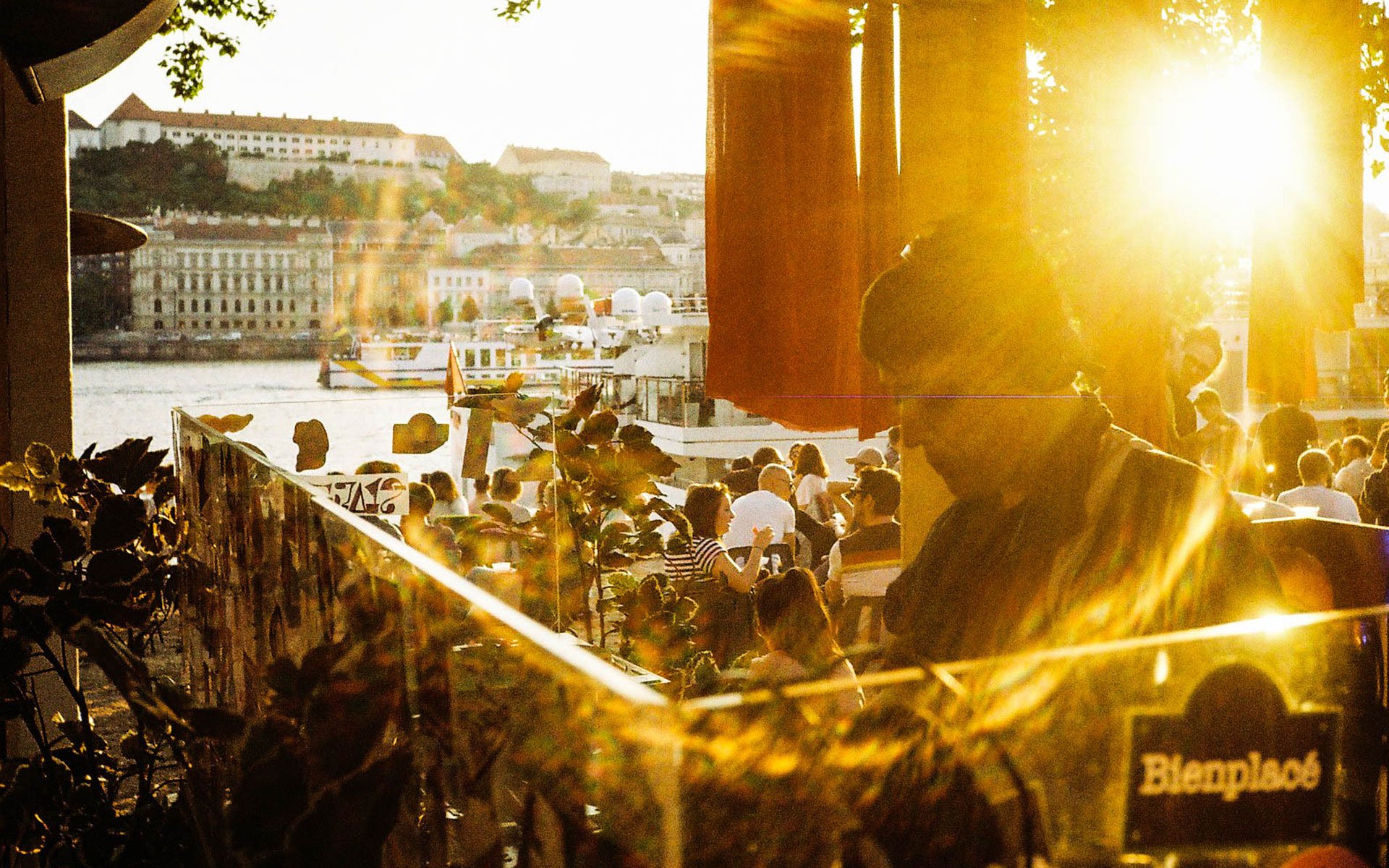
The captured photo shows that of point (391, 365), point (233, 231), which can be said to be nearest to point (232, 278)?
point (233, 231)

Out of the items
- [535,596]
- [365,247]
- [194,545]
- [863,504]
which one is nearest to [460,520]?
[535,596]

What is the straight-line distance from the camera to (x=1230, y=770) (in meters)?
0.77

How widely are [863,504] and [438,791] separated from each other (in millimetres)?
4510

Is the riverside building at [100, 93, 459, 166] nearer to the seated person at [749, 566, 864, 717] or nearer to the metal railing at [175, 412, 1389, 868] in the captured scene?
the seated person at [749, 566, 864, 717]

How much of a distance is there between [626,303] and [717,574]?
38.7m

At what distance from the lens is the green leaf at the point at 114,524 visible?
2.42 meters

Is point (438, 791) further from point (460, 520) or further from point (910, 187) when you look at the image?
point (910, 187)

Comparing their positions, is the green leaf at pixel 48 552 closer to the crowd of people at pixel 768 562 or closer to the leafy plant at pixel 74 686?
the leafy plant at pixel 74 686

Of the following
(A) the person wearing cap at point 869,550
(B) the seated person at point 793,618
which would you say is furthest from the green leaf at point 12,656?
(A) the person wearing cap at point 869,550

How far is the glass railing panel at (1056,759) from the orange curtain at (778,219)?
90.3 inches

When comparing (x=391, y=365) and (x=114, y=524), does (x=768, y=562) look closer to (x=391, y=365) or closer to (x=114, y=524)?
(x=114, y=524)

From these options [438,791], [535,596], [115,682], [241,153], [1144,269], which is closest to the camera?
[438,791]

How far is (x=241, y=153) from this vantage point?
114375mm

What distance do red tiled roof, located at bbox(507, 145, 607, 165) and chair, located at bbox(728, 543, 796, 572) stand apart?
123 meters
